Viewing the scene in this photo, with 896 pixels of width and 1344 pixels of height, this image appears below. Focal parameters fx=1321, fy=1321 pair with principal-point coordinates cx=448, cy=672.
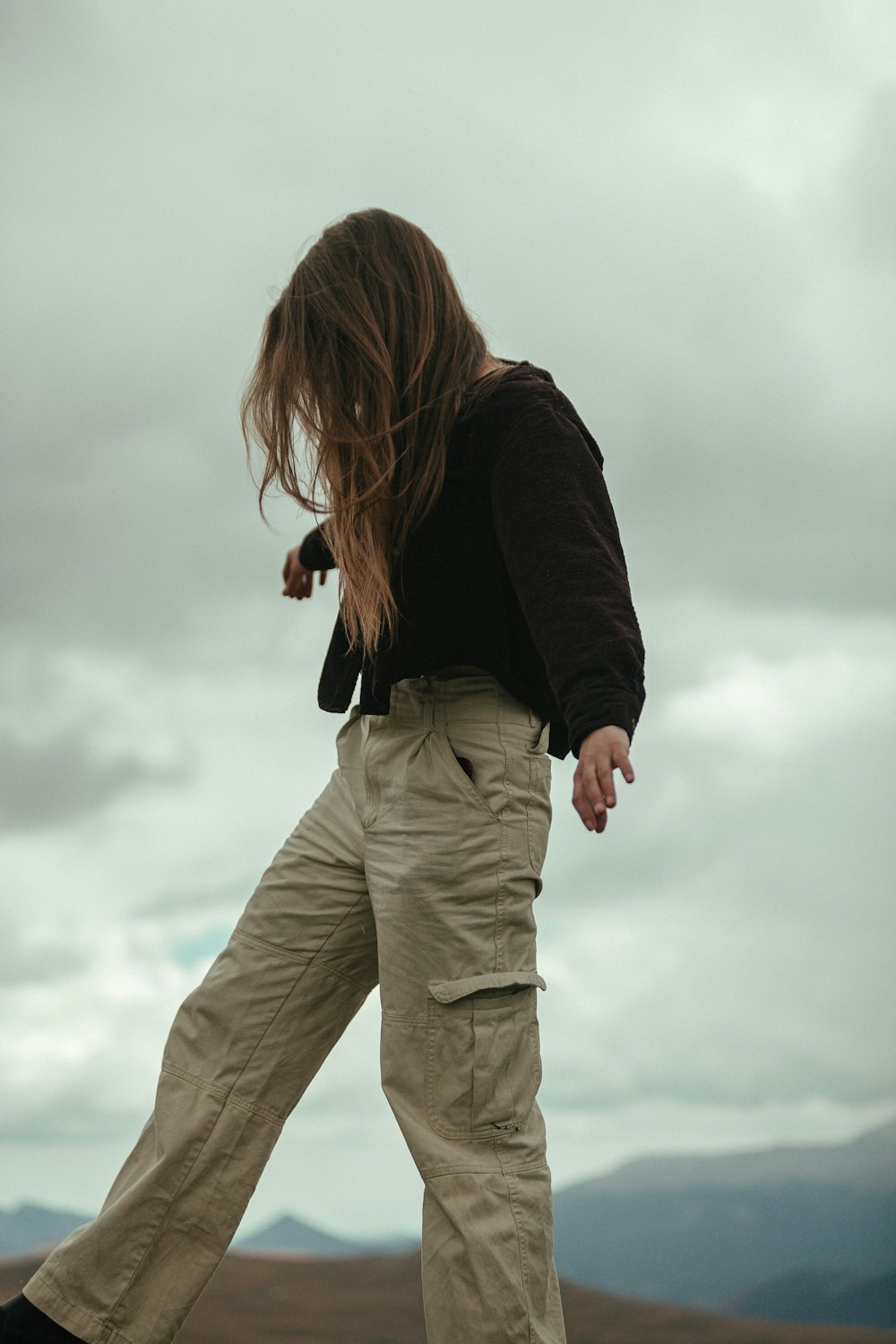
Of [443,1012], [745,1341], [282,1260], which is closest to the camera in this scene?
[443,1012]

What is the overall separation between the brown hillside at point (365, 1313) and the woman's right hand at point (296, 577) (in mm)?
2114

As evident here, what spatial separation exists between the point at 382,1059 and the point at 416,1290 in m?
3.12

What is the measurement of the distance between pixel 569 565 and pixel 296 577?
101 centimetres

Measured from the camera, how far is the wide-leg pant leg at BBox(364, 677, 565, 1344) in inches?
71.2

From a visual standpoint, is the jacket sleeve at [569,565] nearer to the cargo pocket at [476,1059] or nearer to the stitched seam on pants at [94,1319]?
the cargo pocket at [476,1059]

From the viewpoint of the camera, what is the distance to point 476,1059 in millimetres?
1875

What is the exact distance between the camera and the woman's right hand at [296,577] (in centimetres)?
270

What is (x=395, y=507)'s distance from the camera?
201 centimetres

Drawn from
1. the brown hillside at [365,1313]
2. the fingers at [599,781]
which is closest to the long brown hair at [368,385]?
the fingers at [599,781]

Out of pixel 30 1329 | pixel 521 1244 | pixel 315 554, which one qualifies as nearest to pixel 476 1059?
pixel 521 1244

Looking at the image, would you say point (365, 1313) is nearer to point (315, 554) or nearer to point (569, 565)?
point (315, 554)

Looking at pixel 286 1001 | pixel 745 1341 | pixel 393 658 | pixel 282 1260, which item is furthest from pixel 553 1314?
pixel 282 1260

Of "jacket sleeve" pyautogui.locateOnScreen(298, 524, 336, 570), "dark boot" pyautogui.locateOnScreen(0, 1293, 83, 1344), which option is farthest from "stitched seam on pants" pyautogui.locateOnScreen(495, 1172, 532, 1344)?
"jacket sleeve" pyautogui.locateOnScreen(298, 524, 336, 570)

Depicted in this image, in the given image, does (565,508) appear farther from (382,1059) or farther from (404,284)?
(382,1059)
